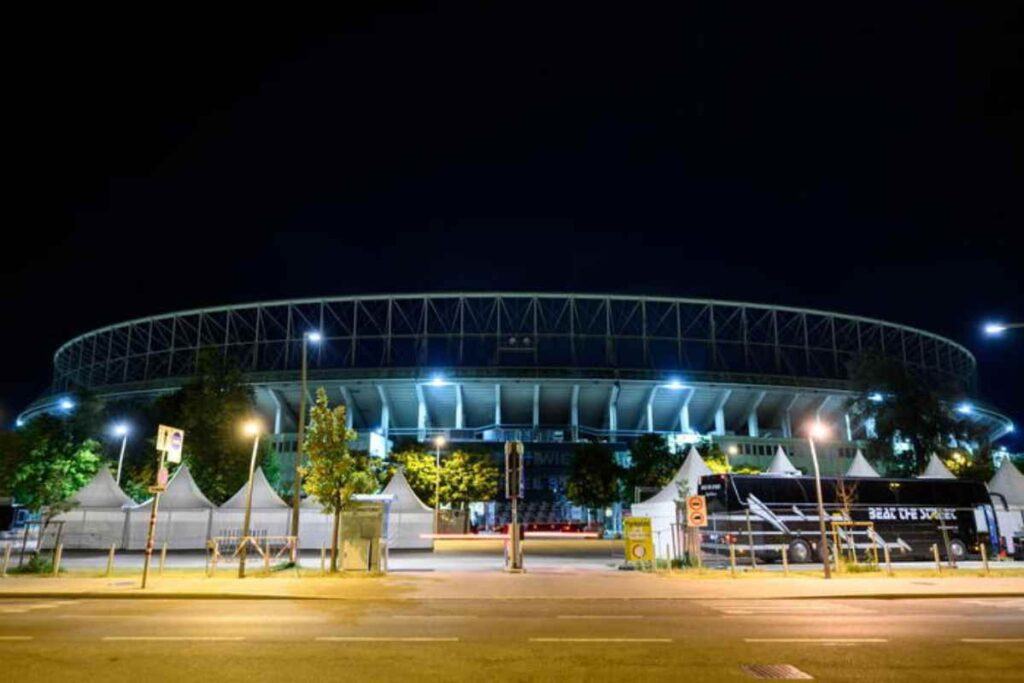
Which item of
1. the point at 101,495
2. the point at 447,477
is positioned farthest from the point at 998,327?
the point at 447,477

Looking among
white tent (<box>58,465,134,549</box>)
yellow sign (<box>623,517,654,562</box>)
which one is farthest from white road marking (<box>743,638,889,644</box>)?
white tent (<box>58,465,134,549</box>)

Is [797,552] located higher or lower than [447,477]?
lower

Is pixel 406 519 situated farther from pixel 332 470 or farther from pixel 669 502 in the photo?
pixel 332 470

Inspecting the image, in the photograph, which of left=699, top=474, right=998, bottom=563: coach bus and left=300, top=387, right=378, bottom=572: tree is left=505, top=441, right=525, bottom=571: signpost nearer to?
left=300, top=387, right=378, bottom=572: tree

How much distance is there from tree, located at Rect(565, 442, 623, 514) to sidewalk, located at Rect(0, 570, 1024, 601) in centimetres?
4276

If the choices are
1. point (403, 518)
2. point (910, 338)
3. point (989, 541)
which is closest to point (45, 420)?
point (403, 518)

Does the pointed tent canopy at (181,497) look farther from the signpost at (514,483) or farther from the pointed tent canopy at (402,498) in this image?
the signpost at (514,483)

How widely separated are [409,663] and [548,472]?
69.1 meters

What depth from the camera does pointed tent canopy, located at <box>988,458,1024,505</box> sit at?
3809 cm

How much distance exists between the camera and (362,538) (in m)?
23.7

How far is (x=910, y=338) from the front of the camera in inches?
3986

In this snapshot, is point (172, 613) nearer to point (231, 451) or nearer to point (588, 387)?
point (231, 451)

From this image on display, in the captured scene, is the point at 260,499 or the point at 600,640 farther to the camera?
the point at 260,499

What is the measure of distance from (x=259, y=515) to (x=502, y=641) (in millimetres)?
29037
